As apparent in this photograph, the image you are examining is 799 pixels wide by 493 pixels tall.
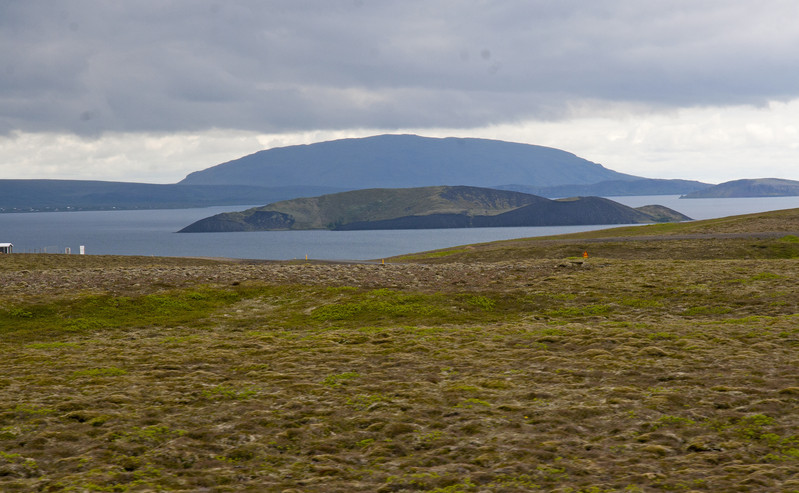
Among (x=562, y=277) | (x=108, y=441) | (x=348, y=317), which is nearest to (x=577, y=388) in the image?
(x=108, y=441)

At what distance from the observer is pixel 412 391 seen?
16.1m

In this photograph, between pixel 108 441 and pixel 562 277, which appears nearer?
pixel 108 441

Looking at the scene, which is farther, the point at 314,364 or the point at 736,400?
the point at 314,364

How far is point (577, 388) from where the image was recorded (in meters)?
16.0

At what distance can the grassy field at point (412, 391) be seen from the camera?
1115 centimetres

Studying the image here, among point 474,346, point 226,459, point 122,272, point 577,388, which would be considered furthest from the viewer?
point 122,272

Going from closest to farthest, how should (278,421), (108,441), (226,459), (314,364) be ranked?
(226,459) → (108,441) → (278,421) → (314,364)

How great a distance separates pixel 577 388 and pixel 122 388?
11478mm

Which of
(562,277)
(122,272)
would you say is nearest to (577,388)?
(562,277)

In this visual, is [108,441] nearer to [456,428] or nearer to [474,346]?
[456,428]

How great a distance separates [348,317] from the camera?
31.5 metres

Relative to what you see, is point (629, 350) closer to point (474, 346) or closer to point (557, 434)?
point (474, 346)

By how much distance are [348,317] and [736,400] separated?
19677 millimetres

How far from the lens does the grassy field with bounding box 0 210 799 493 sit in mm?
A: 11148
